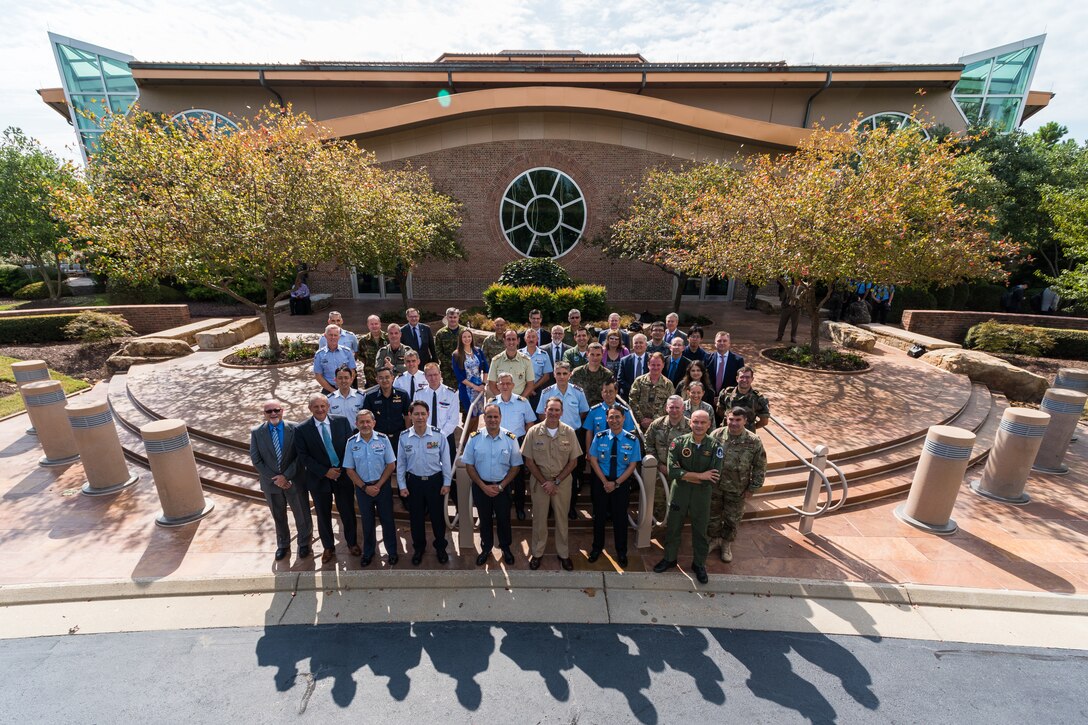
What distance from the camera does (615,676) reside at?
13.0ft

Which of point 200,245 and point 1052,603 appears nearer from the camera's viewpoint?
point 1052,603

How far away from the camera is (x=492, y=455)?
4.95m

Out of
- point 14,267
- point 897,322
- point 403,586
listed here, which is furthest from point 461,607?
point 14,267

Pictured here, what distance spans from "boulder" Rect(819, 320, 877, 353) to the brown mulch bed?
19.3 metres

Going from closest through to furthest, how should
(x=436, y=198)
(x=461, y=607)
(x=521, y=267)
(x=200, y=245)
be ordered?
(x=461, y=607)
(x=200, y=245)
(x=521, y=267)
(x=436, y=198)

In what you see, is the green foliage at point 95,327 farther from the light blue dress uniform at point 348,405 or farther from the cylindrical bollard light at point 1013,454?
the cylindrical bollard light at point 1013,454

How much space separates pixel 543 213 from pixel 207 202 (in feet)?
44.9

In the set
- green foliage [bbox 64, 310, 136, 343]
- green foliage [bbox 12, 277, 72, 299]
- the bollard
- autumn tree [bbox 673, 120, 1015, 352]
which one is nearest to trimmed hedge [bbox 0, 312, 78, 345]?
green foliage [bbox 64, 310, 136, 343]

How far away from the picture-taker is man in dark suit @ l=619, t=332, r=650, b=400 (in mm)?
6676

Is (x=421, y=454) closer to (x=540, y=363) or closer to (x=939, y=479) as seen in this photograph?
(x=540, y=363)

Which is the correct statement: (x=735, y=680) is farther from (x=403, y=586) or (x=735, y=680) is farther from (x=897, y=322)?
(x=897, y=322)

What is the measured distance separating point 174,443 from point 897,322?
20.8 metres

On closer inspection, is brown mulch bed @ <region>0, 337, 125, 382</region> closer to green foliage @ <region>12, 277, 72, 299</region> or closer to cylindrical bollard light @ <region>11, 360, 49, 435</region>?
cylindrical bollard light @ <region>11, 360, 49, 435</region>

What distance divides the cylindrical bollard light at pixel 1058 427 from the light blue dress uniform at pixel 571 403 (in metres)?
7.35
